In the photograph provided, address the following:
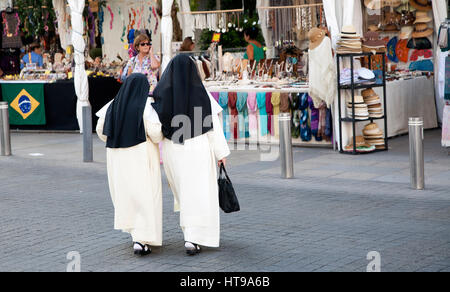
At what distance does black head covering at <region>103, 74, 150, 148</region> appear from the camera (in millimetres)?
6996

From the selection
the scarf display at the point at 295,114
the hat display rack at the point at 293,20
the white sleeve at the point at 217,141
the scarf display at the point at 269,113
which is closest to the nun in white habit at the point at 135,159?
the white sleeve at the point at 217,141

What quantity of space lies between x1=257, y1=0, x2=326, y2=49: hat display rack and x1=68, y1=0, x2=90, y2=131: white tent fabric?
3602 mm

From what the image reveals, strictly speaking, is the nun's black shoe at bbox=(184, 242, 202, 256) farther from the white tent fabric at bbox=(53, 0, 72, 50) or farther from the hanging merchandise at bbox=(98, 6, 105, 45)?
the hanging merchandise at bbox=(98, 6, 105, 45)

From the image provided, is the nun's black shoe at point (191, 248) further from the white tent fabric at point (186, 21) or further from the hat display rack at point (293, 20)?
the white tent fabric at point (186, 21)

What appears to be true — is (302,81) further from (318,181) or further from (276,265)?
(276,265)

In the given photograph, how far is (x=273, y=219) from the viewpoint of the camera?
8.42 meters

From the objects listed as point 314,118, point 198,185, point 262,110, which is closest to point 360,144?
point 314,118

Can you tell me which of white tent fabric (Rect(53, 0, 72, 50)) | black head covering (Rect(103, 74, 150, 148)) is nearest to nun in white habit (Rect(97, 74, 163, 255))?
black head covering (Rect(103, 74, 150, 148))

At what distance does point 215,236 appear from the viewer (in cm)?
705

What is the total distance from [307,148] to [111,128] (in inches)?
277

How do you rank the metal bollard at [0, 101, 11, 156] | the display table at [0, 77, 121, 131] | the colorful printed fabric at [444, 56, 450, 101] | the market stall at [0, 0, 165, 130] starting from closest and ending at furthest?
the colorful printed fabric at [444, 56, 450, 101] < the metal bollard at [0, 101, 11, 156] < the display table at [0, 77, 121, 131] < the market stall at [0, 0, 165, 130]

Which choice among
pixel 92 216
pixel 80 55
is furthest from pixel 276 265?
pixel 80 55

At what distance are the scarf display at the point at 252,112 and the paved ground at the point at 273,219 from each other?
131 cm

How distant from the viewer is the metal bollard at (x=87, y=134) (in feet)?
42.5
